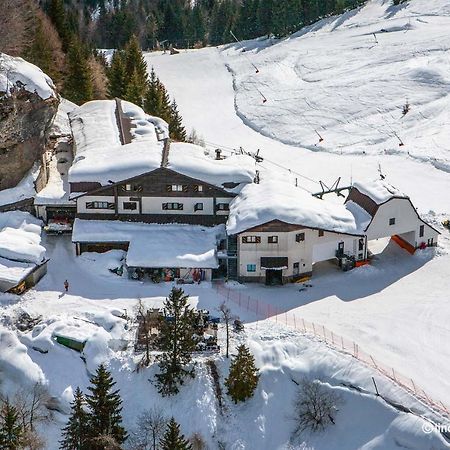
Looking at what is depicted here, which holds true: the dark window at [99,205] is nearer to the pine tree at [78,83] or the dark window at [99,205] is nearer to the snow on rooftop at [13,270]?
the snow on rooftop at [13,270]

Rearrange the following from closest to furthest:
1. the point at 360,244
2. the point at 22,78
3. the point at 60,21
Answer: the point at 360,244
the point at 22,78
the point at 60,21

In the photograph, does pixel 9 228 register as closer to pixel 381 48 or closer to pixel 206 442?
pixel 206 442

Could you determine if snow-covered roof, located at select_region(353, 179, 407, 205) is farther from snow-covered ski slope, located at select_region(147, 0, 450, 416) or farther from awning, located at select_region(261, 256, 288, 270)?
awning, located at select_region(261, 256, 288, 270)

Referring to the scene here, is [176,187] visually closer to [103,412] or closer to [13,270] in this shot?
[13,270]

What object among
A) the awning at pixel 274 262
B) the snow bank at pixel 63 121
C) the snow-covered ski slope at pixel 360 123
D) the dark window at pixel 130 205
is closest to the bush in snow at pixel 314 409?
the snow-covered ski slope at pixel 360 123

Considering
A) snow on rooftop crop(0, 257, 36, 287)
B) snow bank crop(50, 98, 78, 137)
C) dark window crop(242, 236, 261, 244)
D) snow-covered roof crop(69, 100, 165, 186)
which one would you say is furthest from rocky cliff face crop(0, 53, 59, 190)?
dark window crop(242, 236, 261, 244)

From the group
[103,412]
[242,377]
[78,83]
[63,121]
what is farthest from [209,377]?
[78,83]
